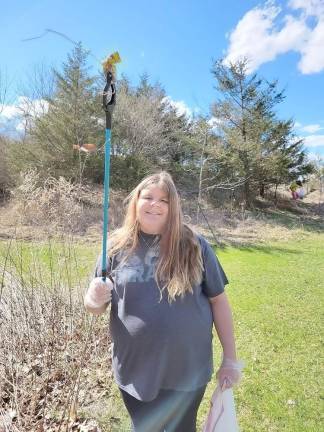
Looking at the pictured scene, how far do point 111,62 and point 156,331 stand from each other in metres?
1.06

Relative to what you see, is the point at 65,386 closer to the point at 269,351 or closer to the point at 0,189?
the point at 269,351

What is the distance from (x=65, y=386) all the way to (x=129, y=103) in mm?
15151

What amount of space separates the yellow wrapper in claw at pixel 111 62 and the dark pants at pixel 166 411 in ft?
4.39

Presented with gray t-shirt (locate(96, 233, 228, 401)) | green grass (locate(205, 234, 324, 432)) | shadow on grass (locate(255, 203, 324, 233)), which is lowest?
green grass (locate(205, 234, 324, 432))

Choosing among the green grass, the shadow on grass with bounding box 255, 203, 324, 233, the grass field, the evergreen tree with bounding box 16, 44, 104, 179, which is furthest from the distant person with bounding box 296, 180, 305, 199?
the grass field

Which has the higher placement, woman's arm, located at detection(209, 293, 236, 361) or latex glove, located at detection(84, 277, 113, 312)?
latex glove, located at detection(84, 277, 113, 312)

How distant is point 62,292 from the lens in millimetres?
3607

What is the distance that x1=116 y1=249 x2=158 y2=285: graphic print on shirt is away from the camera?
1469 millimetres

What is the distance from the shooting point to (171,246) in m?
1.52

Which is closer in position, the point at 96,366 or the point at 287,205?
the point at 96,366

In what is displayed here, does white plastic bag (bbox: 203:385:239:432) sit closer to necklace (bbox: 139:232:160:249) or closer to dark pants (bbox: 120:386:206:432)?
dark pants (bbox: 120:386:206:432)

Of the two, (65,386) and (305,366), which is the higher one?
(65,386)

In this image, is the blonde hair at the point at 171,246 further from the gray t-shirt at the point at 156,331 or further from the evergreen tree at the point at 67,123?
the evergreen tree at the point at 67,123

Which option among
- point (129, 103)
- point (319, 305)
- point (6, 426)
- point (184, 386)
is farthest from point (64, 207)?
point (129, 103)
